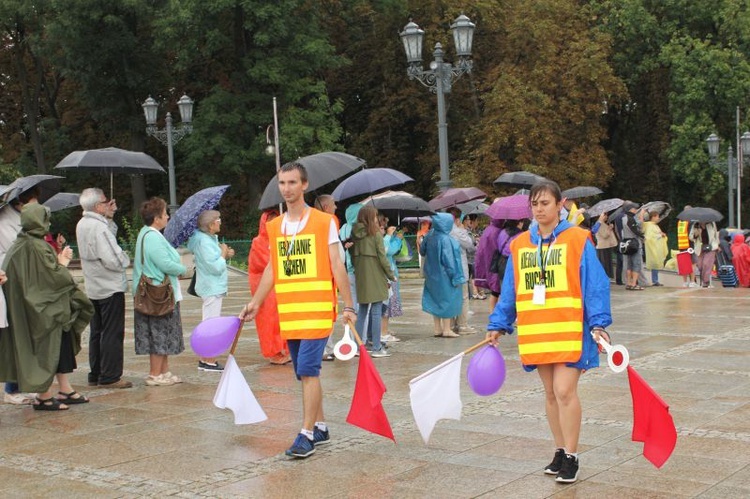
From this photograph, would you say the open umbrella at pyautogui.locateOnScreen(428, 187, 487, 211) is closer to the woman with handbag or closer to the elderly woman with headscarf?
the elderly woman with headscarf

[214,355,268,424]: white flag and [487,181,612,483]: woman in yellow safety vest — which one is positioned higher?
[487,181,612,483]: woman in yellow safety vest

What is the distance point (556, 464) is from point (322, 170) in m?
4.70

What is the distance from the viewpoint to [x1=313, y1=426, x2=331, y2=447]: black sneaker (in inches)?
275

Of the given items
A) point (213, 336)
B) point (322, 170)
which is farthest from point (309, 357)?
point (322, 170)

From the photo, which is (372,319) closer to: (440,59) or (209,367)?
(209,367)

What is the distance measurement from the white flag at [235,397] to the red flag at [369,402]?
914mm

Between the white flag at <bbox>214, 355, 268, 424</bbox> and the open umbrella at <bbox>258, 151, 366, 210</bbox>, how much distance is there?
106 inches

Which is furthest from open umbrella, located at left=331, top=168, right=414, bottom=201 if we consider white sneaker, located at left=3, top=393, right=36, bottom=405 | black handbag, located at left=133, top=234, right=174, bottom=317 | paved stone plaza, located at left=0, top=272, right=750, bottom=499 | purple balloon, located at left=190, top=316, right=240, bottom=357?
purple balloon, located at left=190, top=316, right=240, bottom=357

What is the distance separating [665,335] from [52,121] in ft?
119

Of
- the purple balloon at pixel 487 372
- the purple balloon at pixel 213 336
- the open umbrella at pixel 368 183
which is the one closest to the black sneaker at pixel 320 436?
the purple balloon at pixel 213 336

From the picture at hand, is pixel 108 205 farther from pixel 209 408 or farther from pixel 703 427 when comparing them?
pixel 703 427

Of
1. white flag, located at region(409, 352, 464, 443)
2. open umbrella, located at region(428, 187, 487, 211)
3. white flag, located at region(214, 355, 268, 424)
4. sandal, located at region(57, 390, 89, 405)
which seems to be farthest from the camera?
open umbrella, located at region(428, 187, 487, 211)

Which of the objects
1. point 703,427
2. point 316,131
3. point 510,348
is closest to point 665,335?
point 510,348

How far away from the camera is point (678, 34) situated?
138 feet
